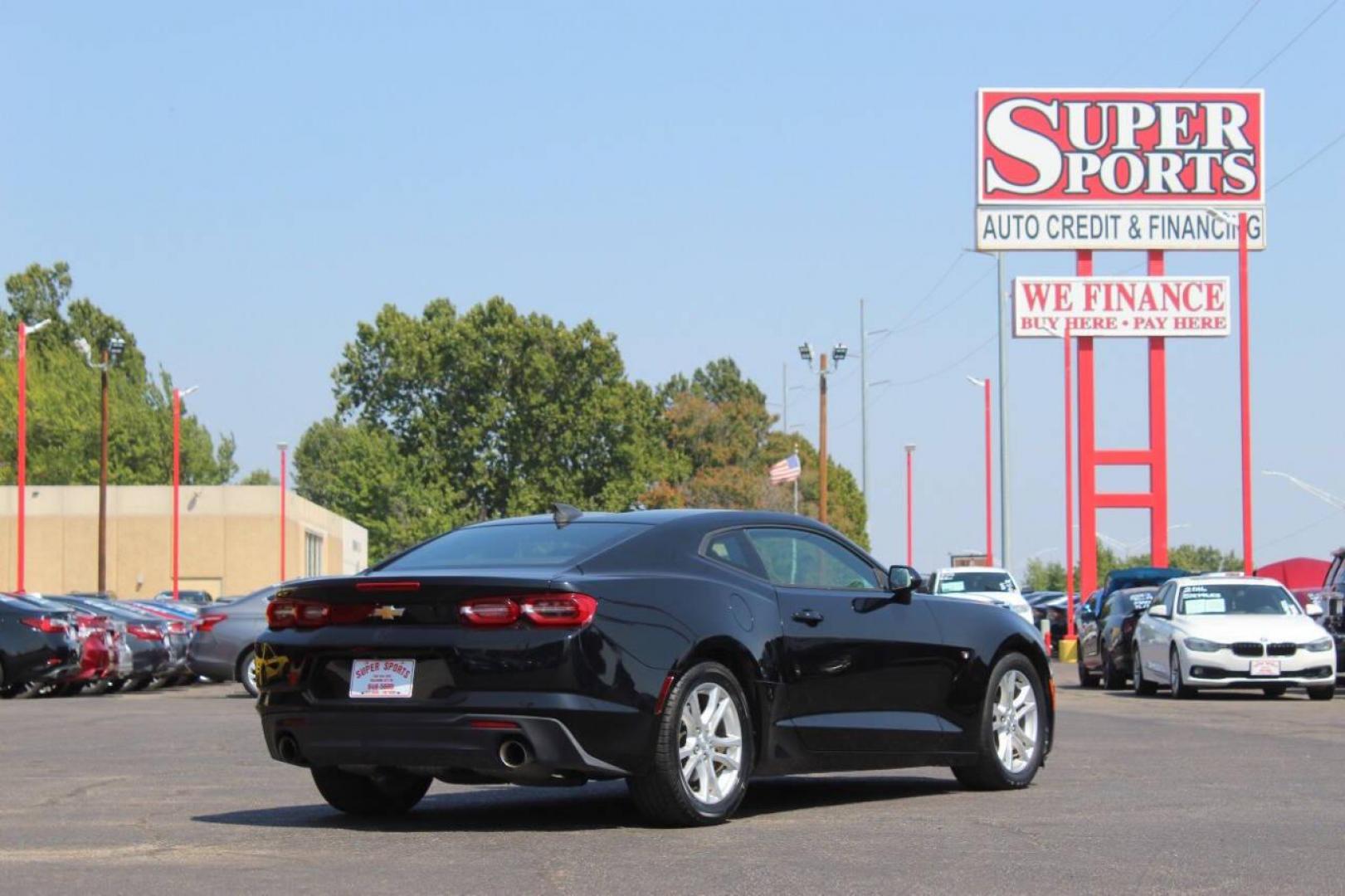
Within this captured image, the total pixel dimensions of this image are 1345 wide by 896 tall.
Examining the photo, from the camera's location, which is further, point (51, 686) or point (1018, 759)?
point (51, 686)

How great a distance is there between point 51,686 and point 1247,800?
77.6 feet

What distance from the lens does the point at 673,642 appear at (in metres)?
9.90

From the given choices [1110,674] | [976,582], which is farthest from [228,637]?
[976,582]

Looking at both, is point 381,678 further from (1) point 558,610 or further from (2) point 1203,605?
(2) point 1203,605

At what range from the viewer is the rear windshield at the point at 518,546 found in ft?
33.6

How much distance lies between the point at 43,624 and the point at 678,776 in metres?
20.3

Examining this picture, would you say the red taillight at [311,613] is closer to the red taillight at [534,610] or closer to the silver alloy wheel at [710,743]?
the red taillight at [534,610]

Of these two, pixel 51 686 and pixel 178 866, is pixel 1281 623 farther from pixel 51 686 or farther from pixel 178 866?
pixel 178 866

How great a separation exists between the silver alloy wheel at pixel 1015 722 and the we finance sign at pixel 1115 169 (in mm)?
43637

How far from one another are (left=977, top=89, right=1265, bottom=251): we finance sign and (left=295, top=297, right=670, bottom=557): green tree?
5206 cm

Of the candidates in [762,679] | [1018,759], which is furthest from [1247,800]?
[762,679]

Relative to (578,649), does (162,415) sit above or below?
above

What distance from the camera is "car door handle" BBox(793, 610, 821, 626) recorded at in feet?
35.4

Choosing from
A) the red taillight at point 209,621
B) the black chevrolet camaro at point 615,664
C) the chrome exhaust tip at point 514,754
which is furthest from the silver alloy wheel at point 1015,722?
the red taillight at point 209,621
